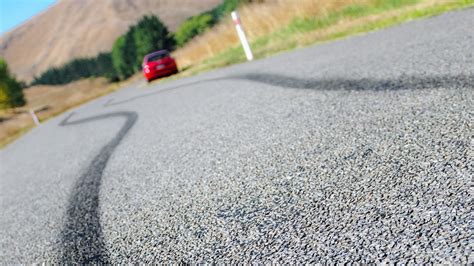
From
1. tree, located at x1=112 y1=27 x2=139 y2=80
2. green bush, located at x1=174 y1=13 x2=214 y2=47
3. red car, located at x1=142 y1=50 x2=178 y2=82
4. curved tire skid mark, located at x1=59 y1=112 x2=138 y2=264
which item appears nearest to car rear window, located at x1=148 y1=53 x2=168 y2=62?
red car, located at x1=142 y1=50 x2=178 y2=82

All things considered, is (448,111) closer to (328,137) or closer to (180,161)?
(328,137)

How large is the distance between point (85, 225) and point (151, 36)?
205ft

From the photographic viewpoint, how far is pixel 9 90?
2665 inches

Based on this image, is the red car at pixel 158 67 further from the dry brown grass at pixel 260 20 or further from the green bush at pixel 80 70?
the green bush at pixel 80 70

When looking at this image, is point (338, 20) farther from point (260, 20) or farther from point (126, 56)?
point (126, 56)

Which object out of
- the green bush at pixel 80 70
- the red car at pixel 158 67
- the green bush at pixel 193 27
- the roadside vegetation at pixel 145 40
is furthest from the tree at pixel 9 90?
the red car at pixel 158 67

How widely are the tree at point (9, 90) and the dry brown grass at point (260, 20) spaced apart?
50.7 m

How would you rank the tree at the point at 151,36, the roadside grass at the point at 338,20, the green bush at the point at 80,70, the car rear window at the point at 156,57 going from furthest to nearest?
1. the green bush at the point at 80,70
2. the tree at the point at 151,36
3. the car rear window at the point at 156,57
4. the roadside grass at the point at 338,20

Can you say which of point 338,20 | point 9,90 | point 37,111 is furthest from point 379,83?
point 9,90

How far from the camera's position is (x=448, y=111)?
2920 mm

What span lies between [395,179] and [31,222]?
10.4 feet

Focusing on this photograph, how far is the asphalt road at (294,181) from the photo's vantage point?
1855 millimetres

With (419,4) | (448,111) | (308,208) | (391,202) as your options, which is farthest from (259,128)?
(419,4)

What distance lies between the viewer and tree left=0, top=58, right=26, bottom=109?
65156mm
